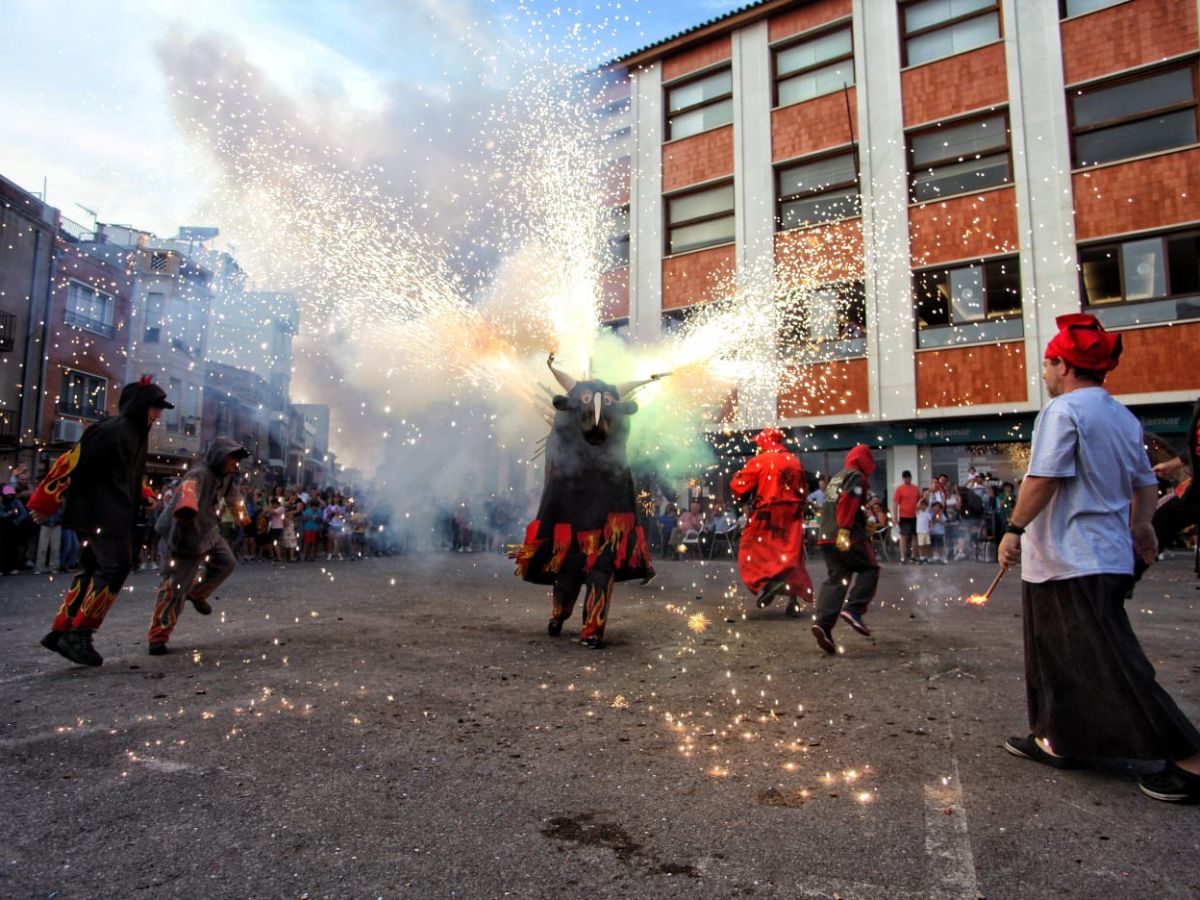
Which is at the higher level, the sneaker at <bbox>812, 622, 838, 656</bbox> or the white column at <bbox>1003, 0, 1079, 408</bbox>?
the white column at <bbox>1003, 0, 1079, 408</bbox>

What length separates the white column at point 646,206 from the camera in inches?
807

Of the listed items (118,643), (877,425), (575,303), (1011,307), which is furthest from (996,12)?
(118,643)

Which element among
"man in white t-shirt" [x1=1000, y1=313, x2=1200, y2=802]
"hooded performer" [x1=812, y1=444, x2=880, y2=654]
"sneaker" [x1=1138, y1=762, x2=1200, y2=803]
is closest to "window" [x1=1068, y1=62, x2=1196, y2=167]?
"hooded performer" [x1=812, y1=444, x2=880, y2=654]

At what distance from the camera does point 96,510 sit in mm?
5285

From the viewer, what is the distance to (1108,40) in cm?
1574

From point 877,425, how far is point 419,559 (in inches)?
423

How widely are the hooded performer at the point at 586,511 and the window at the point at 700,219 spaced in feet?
46.9

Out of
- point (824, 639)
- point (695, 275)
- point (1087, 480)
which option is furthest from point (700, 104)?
point (1087, 480)

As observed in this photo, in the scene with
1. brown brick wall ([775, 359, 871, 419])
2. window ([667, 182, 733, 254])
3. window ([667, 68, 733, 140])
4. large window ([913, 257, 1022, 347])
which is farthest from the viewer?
window ([667, 68, 733, 140])

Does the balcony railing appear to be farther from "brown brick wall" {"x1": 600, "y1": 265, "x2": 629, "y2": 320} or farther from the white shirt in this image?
the white shirt

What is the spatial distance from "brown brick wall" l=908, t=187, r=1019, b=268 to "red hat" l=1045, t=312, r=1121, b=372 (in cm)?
1489

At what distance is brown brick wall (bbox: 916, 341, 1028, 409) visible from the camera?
52.3 ft

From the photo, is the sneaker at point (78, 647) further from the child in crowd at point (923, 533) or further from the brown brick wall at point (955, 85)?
the brown brick wall at point (955, 85)

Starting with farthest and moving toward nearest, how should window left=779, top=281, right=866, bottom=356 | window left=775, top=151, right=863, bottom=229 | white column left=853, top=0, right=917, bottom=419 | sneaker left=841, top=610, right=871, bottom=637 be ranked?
window left=775, top=151, right=863, bottom=229 < window left=779, top=281, right=866, bottom=356 < white column left=853, top=0, right=917, bottom=419 < sneaker left=841, top=610, right=871, bottom=637
